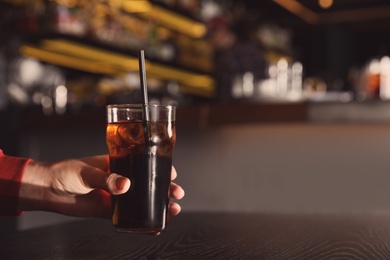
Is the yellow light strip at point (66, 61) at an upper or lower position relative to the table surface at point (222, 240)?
upper

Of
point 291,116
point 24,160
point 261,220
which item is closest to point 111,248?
point 24,160

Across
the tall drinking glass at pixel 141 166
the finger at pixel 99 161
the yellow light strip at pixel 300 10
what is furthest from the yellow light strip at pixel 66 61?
the tall drinking glass at pixel 141 166

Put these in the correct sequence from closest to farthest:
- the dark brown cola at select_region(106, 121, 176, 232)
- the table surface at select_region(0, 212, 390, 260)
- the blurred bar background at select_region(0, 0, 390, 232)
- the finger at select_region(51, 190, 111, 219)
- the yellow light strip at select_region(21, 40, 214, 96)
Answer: the table surface at select_region(0, 212, 390, 260)
the dark brown cola at select_region(106, 121, 176, 232)
the finger at select_region(51, 190, 111, 219)
the blurred bar background at select_region(0, 0, 390, 232)
the yellow light strip at select_region(21, 40, 214, 96)

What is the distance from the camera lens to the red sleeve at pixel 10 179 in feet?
3.72

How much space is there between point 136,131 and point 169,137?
0.22 ft

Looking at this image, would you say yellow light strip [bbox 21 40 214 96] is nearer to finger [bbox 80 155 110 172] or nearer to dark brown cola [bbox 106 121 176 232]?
finger [bbox 80 155 110 172]

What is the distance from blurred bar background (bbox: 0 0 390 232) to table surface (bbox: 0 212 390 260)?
1217 mm

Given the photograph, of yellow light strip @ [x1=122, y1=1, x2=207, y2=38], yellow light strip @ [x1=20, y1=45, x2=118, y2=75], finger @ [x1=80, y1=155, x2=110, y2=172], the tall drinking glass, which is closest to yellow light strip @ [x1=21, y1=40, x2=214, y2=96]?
yellow light strip @ [x1=20, y1=45, x2=118, y2=75]

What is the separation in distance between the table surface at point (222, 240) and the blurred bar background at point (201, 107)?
122 cm

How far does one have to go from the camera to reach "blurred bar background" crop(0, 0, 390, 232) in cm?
291

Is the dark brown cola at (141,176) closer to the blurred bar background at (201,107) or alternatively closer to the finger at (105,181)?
the finger at (105,181)

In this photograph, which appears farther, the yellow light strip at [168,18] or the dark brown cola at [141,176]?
the yellow light strip at [168,18]

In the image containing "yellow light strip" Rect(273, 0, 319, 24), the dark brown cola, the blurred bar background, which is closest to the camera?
the dark brown cola

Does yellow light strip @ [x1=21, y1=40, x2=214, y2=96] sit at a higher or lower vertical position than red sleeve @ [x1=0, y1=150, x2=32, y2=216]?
higher
